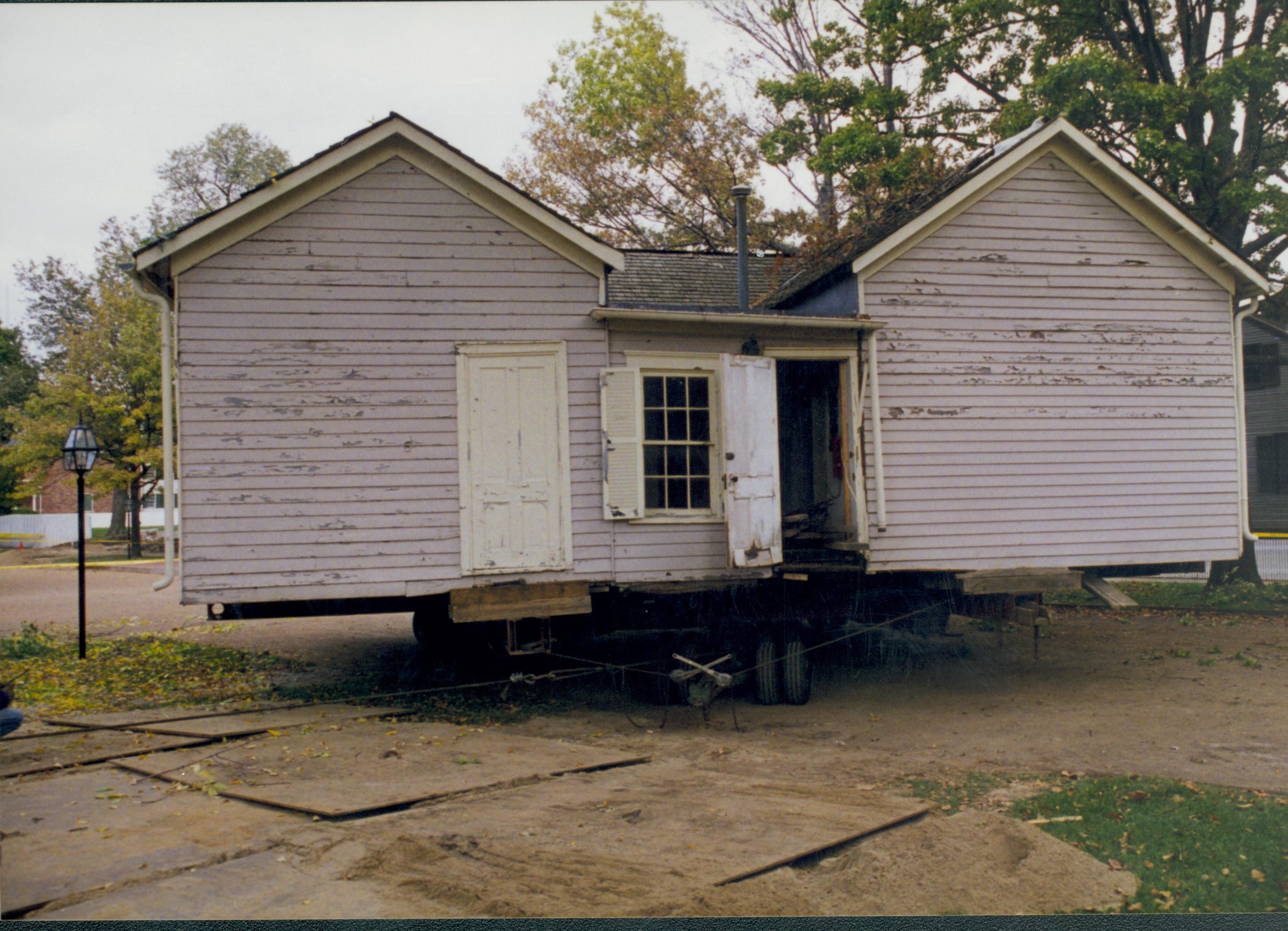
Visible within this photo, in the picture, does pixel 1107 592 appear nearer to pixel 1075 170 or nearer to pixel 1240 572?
pixel 1075 170

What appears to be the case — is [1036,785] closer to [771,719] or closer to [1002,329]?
[771,719]

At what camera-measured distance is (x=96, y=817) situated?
222 inches

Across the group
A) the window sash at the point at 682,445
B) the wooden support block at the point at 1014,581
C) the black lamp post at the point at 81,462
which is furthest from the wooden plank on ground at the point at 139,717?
the wooden support block at the point at 1014,581

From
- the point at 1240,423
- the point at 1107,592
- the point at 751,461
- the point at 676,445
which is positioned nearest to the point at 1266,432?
the point at 1240,423

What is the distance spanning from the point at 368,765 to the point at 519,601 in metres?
2.36

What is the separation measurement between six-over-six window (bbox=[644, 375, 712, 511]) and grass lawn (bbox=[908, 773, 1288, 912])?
3.90 meters

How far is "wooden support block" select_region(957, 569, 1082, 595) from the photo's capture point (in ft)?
32.2

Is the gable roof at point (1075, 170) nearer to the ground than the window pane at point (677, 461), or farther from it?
farther from it

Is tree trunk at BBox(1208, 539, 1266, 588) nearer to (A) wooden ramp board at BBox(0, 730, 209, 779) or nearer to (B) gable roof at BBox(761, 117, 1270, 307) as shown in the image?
(B) gable roof at BBox(761, 117, 1270, 307)

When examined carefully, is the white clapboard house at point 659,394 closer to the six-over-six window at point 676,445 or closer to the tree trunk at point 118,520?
the six-over-six window at point 676,445

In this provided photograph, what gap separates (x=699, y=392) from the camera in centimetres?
991

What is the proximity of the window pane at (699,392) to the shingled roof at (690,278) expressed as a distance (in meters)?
3.90

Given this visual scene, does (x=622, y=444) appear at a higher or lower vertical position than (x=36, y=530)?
higher

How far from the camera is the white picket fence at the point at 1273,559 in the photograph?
18.8m
